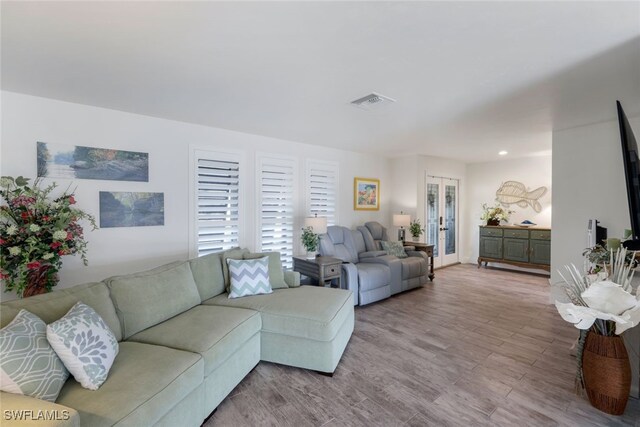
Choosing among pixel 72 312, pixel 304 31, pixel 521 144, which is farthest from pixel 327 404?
pixel 521 144

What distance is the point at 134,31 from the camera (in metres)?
1.72

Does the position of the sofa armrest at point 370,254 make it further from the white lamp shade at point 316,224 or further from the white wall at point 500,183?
the white wall at point 500,183

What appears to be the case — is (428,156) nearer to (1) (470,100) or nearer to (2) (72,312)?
(1) (470,100)

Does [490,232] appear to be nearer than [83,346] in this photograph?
→ No

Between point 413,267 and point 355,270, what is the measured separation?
1.31 metres

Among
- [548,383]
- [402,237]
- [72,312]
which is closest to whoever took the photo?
[72,312]

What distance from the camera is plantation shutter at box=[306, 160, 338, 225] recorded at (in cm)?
488

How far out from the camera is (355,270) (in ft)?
13.2

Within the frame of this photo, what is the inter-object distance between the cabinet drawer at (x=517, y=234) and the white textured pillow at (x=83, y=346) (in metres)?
6.92

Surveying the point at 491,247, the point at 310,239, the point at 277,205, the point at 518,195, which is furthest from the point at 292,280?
the point at 518,195

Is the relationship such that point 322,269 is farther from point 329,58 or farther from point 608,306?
point 608,306

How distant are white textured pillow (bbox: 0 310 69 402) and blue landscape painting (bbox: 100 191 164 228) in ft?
6.08

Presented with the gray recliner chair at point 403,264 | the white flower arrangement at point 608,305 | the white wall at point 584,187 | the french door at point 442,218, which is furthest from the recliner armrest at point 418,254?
the white flower arrangement at point 608,305

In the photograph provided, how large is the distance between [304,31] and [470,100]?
1.94 m
